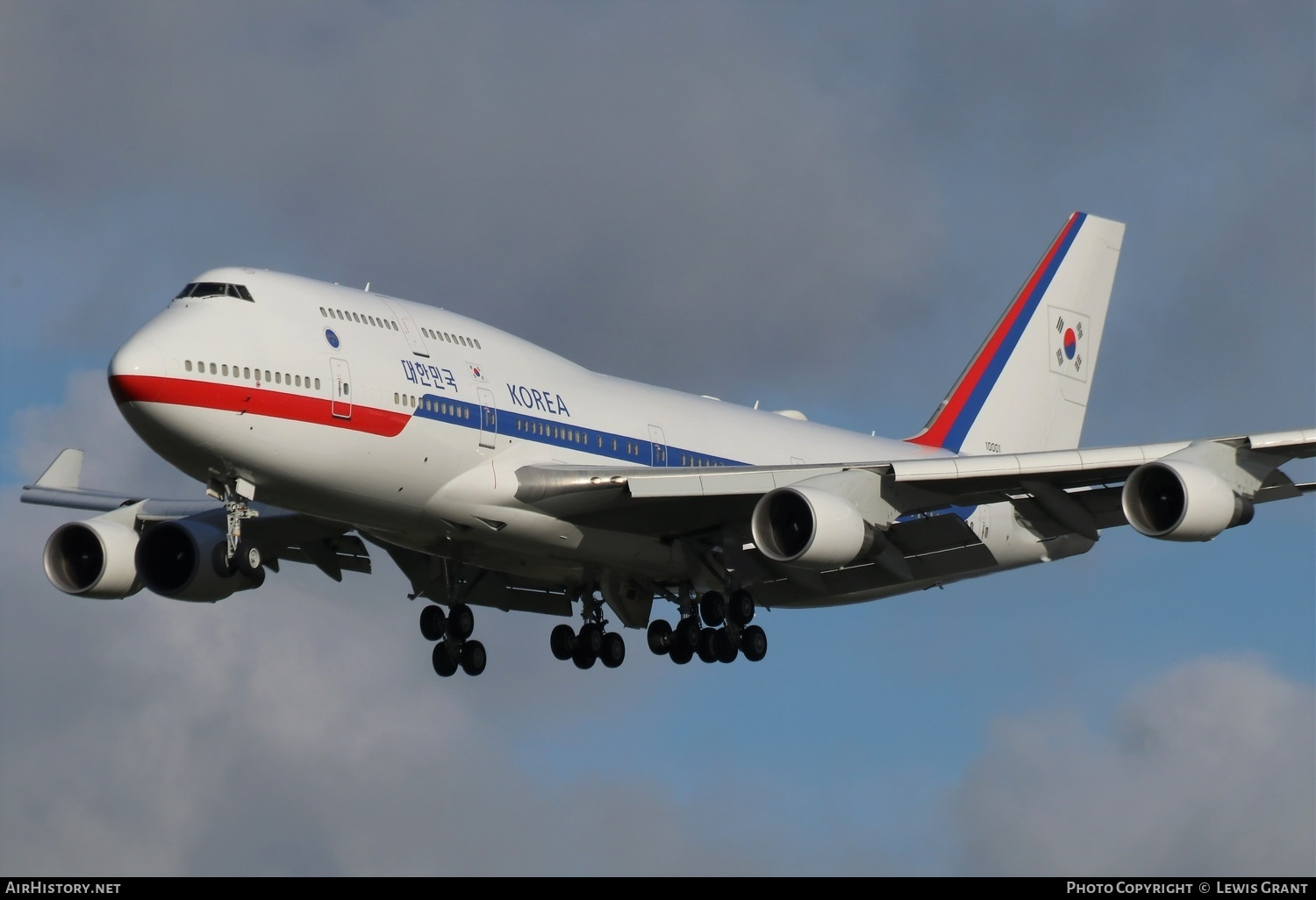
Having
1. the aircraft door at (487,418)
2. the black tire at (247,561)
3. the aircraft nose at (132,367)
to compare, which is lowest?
the black tire at (247,561)

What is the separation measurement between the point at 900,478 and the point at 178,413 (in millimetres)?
12873

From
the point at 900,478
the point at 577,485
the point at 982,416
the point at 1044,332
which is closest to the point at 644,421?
the point at 577,485

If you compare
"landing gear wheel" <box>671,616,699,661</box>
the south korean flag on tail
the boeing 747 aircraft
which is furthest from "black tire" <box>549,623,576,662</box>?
the south korean flag on tail

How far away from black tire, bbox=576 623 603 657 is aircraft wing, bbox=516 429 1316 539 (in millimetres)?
4028

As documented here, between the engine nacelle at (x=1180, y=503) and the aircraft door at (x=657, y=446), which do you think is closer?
the engine nacelle at (x=1180, y=503)

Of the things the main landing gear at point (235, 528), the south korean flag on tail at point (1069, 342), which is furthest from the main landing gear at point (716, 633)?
the south korean flag on tail at point (1069, 342)

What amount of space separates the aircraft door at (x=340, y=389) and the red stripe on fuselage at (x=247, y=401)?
8 centimetres

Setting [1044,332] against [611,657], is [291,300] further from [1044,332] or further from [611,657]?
[1044,332]

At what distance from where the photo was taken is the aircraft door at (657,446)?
3653cm

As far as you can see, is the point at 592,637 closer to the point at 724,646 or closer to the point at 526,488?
the point at 724,646

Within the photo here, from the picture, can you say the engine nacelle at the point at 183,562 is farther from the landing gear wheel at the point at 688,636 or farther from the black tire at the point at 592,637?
the landing gear wheel at the point at 688,636

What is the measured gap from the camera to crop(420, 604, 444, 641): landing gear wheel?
39312 mm

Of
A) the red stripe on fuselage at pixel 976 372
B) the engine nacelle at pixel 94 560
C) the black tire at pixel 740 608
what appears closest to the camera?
the black tire at pixel 740 608

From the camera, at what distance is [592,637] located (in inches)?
1551
